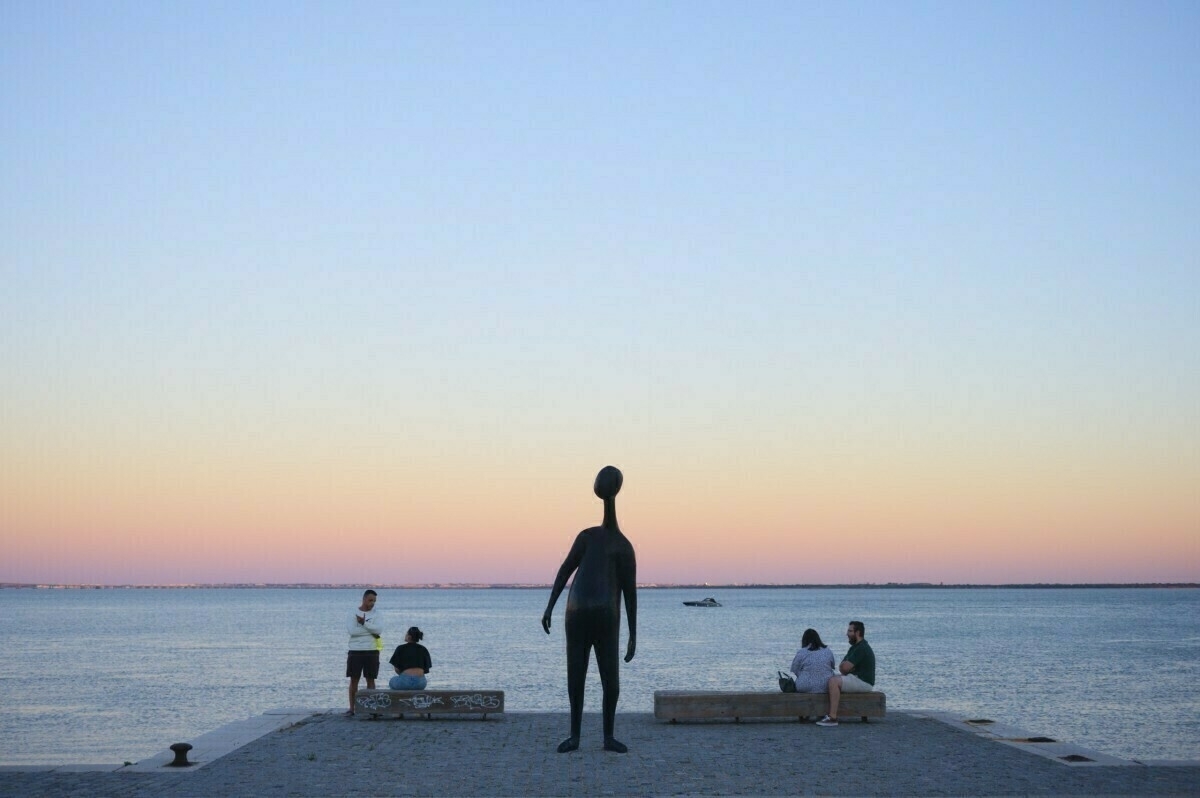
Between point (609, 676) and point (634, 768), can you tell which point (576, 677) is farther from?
point (634, 768)

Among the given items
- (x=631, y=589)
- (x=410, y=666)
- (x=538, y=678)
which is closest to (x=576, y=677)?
(x=631, y=589)

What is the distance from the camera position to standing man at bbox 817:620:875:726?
17.9 metres

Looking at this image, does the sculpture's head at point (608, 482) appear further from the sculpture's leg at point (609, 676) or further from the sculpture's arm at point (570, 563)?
the sculpture's leg at point (609, 676)

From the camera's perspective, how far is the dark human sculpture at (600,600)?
1513 cm

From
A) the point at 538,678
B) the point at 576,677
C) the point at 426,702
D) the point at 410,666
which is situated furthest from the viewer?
the point at 538,678

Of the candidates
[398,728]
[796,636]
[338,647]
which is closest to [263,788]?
[398,728]

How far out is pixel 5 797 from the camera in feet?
38.3

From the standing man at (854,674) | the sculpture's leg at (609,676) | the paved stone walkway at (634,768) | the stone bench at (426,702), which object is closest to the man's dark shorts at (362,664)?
the stone bench at (426,702)

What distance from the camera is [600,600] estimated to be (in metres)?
15.2

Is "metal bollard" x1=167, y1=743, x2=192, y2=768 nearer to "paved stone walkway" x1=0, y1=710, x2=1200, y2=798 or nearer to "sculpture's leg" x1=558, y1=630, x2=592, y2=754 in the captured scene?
"paved stone walkway" x1=0, y1=710, x2=1200, y2=798

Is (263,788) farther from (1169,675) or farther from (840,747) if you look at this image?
(1169,675)

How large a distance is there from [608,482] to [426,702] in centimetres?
505

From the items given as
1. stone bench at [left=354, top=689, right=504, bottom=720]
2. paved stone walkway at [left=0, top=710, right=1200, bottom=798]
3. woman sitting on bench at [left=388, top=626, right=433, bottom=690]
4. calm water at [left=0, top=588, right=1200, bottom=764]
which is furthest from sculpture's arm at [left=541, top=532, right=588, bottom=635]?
calm water at [left=0, top=588, right=1200, bottom=764]

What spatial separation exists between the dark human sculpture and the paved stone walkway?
0.65m
